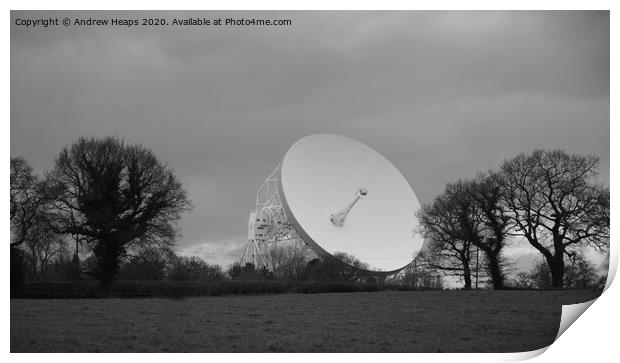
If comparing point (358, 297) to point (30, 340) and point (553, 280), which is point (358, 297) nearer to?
point (553, 280)

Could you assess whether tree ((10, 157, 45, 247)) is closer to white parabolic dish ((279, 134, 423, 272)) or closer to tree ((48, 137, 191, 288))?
tree ((48, 137, 191, 288))

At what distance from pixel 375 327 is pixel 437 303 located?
182 inches

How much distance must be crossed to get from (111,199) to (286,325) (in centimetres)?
1049

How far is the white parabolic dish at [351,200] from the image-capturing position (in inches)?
1214

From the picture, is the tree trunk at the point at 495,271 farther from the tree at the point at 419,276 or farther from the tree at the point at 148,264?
the tree at the point at 148,264

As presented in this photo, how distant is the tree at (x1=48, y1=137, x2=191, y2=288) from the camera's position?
26.0 meters

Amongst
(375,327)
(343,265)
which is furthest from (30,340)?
(343,265)

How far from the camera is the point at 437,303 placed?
878 inches

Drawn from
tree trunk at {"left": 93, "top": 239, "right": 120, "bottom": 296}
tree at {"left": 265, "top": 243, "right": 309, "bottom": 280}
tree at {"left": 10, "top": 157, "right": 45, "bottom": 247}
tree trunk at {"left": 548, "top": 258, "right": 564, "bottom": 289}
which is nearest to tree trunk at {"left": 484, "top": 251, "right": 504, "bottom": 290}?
tree trunk at {"left": 548, "top": 258, "right": 564, "bottom": 289}

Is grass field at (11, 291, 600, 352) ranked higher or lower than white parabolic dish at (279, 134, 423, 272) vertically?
lower

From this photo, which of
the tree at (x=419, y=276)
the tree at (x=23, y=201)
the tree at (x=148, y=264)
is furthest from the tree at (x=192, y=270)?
the tree at (x=419, y=276)

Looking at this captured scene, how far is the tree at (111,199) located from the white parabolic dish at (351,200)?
5.28 meters

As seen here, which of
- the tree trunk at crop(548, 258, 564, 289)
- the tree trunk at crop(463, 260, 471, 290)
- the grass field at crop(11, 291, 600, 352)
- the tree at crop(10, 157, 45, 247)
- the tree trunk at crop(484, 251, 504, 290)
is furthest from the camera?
the tree trunk at crop(463, 260, 471, 290)

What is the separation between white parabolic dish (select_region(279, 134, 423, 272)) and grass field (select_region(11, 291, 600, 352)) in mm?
8645
